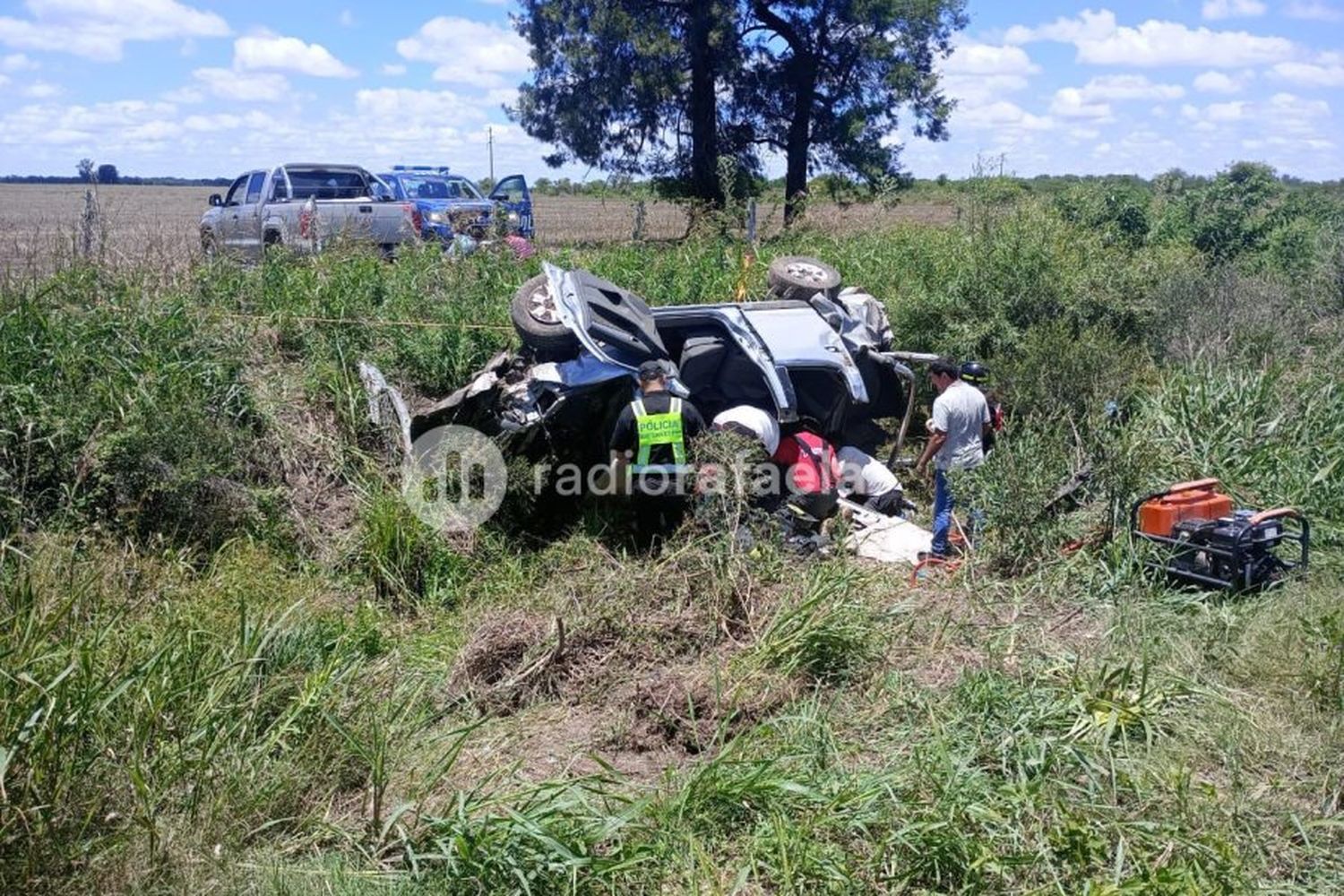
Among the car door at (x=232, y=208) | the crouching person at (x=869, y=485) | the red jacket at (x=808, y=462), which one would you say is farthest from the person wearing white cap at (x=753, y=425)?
the car door at (x=232, y=208)

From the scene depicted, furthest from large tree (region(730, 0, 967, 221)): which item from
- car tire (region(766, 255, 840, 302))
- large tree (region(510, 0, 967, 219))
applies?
car tire (region(766, 255, 840, 302))

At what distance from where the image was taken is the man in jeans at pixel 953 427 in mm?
7355

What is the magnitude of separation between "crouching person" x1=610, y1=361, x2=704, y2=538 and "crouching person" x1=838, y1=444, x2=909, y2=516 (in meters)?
1.38

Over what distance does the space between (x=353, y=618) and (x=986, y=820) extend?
3.57 metres

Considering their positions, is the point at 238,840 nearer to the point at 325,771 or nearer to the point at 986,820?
the point at 325,771

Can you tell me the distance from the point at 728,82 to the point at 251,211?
11681 mm

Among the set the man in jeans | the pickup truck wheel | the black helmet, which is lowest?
the man in jeans

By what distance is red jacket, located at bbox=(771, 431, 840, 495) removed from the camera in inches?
265

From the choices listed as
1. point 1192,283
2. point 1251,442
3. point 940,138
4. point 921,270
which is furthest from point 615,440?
point 940,138

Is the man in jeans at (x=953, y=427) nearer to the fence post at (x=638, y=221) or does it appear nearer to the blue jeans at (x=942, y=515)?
the blue jeans at (x=942, y=515)

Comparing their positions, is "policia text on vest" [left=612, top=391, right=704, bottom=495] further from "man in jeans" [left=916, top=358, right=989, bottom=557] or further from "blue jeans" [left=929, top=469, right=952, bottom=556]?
"man in jeans" [left=916, top=358, right=989, bottom=557]

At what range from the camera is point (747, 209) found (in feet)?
45.2

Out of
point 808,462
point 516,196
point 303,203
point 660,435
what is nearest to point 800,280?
point 808,462

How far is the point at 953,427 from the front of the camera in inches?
291
